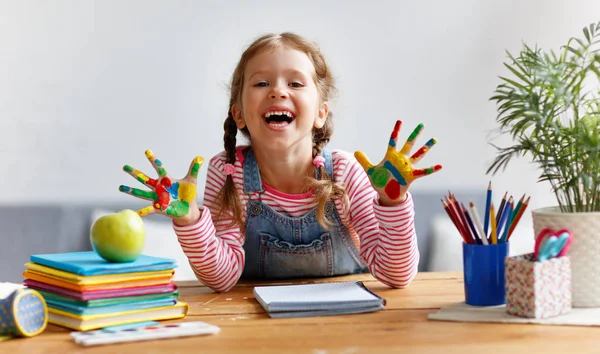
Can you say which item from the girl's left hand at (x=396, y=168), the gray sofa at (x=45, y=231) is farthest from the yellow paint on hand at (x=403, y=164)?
the gray sofa at (x=45, y=231)

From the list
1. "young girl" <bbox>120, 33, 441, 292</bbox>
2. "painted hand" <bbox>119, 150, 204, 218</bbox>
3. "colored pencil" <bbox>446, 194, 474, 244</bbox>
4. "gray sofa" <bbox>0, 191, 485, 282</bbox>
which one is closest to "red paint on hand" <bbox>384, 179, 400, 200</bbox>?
"colored pencil" <bbox>446, 194, 474, 244</bbox>

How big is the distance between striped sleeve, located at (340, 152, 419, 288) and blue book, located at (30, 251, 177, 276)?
45 centimetres

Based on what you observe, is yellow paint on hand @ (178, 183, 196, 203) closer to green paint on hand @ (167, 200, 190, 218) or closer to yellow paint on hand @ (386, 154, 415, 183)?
green paint on hand @ (167, 200, 190, 218)

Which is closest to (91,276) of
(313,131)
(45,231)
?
(313,131)

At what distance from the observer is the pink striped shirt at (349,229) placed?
1454 mm

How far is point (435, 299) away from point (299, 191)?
0.53m

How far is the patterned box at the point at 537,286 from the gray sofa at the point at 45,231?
4.38ft

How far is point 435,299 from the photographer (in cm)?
135

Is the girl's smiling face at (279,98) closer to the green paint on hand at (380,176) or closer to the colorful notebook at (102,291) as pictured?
the green paint on hand at (380,176)

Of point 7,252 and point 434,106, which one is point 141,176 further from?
point 434,106

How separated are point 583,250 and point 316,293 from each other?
0.46 meters

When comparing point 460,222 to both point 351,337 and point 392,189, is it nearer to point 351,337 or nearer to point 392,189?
point 392,189

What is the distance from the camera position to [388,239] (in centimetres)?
149

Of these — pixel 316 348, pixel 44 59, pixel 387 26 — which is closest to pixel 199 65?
pixel 44 59
